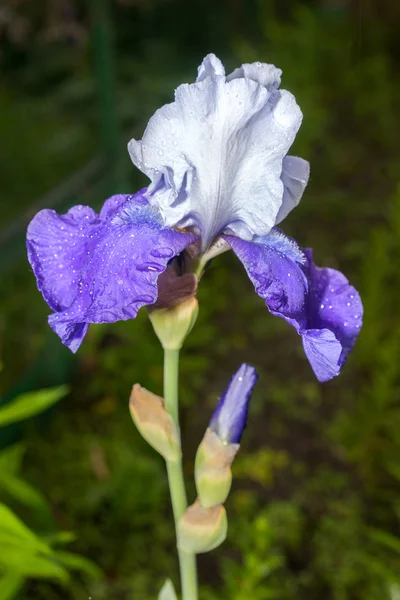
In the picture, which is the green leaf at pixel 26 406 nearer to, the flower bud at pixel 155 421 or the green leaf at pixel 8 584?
the green leaf at pixel 8 584

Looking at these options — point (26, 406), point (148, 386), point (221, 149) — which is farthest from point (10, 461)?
point (221, 149)

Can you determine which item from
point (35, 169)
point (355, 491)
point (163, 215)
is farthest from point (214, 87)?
point (35, 169)

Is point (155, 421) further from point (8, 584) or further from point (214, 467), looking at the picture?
point (8, 584)

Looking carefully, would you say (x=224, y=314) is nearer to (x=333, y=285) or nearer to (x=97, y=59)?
(x=97, y=59)

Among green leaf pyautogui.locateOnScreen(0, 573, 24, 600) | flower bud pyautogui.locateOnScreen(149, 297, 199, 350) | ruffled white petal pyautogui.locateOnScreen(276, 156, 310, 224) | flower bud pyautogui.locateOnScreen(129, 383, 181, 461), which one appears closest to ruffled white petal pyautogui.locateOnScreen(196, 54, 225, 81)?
ruffled white petal pyautogui.locateOnScreen(276, 156, 310, 224)

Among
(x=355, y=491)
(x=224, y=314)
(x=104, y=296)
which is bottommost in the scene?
(x=355, y=491)

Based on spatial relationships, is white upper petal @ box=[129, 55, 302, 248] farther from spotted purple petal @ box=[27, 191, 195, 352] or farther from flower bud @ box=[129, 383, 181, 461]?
flower bud @ box=[129, 383, 181, 461]
